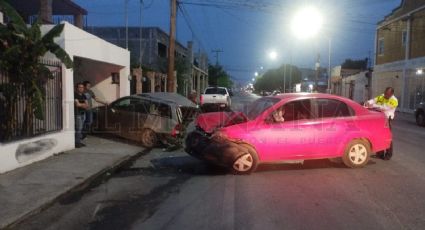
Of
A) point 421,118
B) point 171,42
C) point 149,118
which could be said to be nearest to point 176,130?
point 149,118

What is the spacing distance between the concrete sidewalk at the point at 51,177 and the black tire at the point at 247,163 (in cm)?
270

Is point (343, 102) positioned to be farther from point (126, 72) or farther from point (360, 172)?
point (126, 72)

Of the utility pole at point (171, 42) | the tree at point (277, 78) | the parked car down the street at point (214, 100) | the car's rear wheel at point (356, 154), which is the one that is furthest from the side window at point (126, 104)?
the tree at point (277, 78)

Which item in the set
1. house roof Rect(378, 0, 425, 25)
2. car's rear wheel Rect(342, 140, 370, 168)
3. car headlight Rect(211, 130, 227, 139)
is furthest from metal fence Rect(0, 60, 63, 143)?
house roof Rect(378, 0, 425, 25)

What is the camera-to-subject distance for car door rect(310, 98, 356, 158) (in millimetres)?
9453

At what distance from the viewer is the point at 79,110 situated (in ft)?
41.7

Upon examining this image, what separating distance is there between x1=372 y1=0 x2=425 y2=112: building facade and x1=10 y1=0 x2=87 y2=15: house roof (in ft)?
77.0

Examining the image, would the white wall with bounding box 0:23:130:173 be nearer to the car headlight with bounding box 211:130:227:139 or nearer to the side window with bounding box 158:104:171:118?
the side window with bounding box 158:104:171:118

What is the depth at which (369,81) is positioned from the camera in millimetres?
48781

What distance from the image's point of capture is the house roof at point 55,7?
80.4 ft

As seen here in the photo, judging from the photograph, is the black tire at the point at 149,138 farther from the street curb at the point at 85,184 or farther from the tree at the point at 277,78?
the tree at the point at 277,78

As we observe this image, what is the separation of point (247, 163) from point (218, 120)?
1326 mm

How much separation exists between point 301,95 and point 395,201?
3.36 metres

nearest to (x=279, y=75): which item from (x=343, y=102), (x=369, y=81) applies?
(x=369, y=81)
